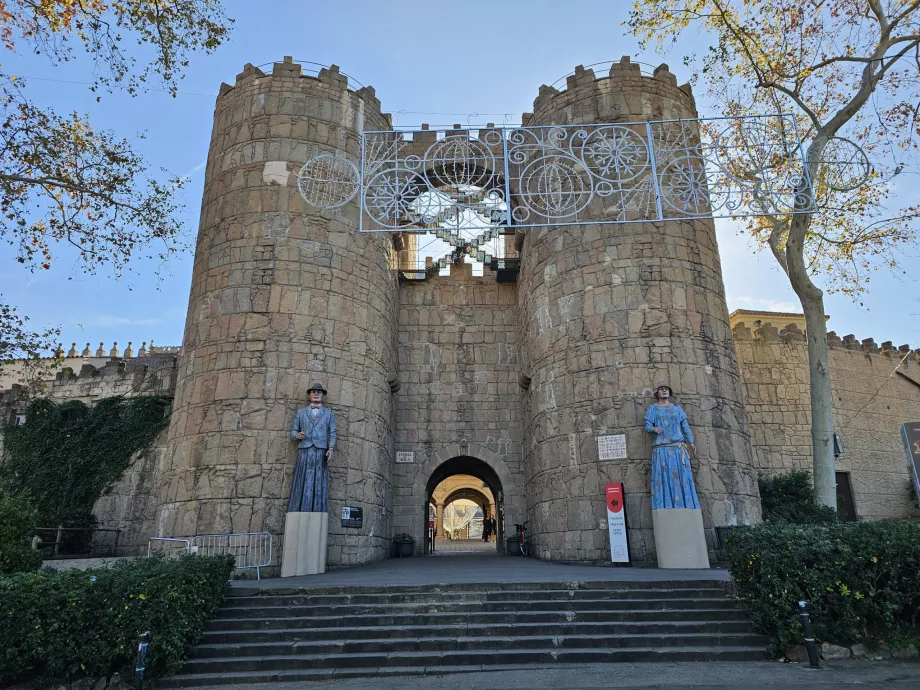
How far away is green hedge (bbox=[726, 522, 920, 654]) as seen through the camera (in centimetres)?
652

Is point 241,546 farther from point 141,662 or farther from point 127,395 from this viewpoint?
point 127,395

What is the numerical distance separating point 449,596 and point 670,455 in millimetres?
5384

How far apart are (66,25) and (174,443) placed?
7634 millimetres

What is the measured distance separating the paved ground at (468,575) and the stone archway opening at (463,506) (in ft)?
15.3

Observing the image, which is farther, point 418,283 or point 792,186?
point 418,283

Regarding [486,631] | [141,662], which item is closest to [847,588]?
[486,631]

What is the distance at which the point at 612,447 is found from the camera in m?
12.3

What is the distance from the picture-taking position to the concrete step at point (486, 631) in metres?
7.14

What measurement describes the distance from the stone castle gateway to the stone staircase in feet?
12.6

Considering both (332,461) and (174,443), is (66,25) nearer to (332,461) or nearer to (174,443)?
(174,443)

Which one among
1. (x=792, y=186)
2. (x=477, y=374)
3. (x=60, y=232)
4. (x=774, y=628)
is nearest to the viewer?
(x=774, y=628)

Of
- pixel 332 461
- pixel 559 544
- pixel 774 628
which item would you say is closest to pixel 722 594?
pixel 774 628

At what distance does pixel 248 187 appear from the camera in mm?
13703

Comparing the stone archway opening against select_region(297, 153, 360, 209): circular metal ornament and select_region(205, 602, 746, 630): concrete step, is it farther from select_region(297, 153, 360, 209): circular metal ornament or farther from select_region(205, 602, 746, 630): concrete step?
select_region(205, 602, 746, 630): concrete step
